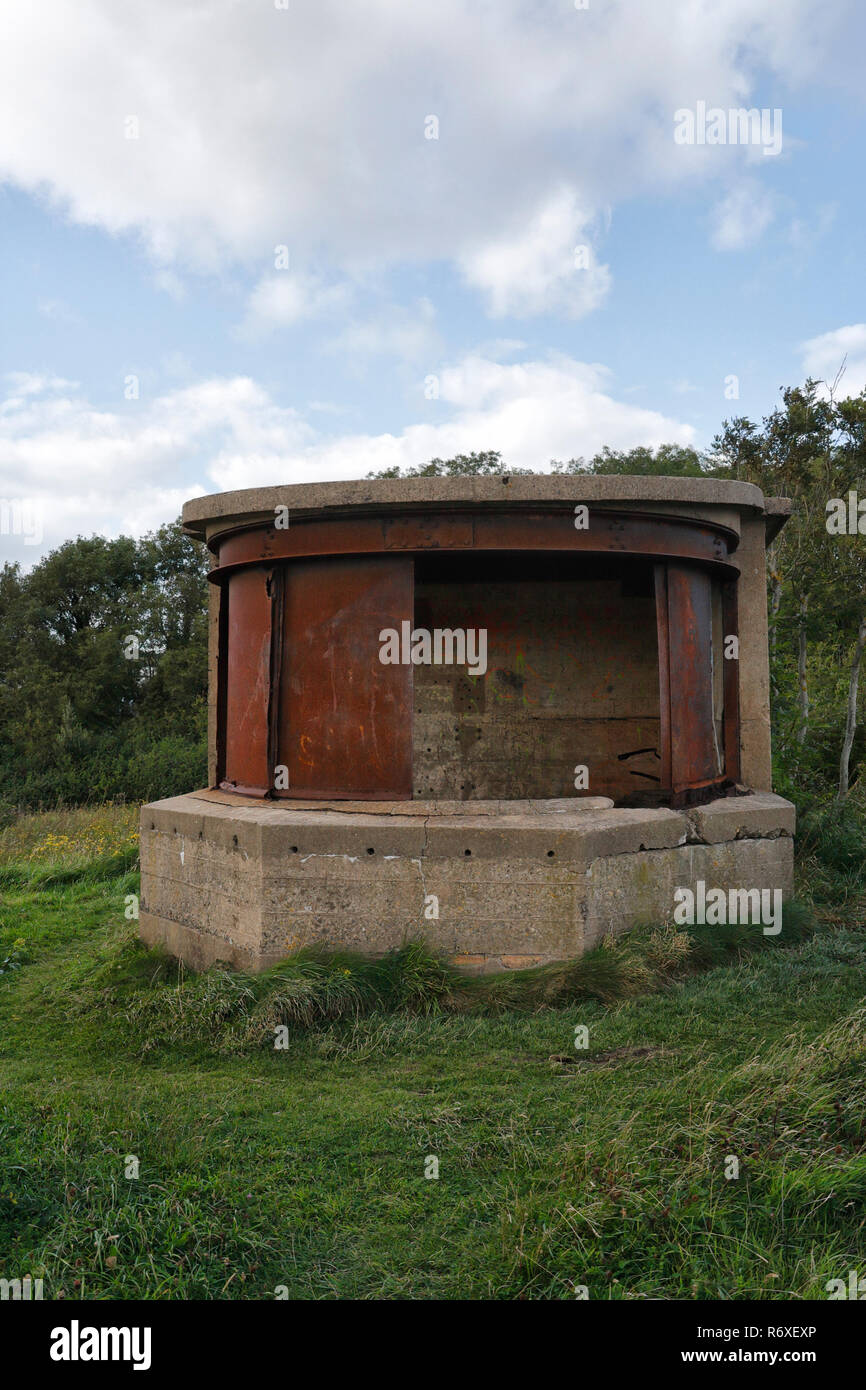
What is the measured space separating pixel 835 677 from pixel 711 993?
11.0m

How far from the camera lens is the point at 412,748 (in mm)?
6539

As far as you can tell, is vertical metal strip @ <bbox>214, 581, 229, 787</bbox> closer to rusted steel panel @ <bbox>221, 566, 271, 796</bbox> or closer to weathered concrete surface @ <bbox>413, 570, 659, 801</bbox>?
rusted steel panel @ <bbox>221, 566, 271, 796</bbox>

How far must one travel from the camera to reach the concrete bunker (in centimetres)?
579

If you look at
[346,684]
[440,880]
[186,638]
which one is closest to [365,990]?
[440,880]

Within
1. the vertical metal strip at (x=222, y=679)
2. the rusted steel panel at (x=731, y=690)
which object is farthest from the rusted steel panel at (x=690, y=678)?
the vertical metal strip at (x=222, y=679)

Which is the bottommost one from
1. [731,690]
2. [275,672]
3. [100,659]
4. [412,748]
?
[412,748]

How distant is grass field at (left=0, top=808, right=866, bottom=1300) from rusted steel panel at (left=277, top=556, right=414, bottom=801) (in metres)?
1.37

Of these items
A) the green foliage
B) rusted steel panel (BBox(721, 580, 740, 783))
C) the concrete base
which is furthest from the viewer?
the green foliage

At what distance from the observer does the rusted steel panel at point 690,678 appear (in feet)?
22.2

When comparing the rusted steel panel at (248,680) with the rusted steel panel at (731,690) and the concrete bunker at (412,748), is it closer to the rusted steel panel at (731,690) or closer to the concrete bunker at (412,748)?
the concrete bunker at (412,748)

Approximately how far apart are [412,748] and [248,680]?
1.36 meters

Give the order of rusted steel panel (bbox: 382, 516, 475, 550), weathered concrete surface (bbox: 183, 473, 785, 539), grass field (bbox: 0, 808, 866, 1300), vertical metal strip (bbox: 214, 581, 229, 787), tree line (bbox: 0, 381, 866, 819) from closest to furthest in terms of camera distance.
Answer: grass field (bbox: 0, 808, 866, 1300) < weathered concrete surface (bbox: 183, 473, 785, 539) < rusted steel panel (bbox: 382, 516, 475, 550) < vertical metal strip (bbox: 214, 581, 229, 787) < tree line (bbox: 0, 381, 866, 819)

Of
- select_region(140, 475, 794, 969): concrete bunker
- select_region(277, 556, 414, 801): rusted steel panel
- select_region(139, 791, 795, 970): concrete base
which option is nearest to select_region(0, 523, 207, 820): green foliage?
select_region(140, 475, 794, 969): concrete bunker

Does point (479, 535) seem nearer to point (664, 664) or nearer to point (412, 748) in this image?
point (412, 748)
